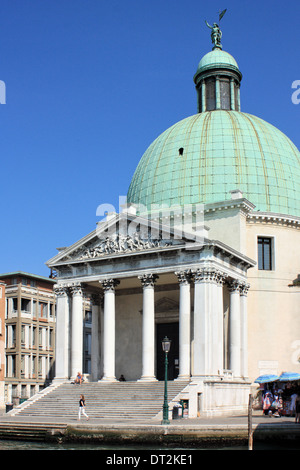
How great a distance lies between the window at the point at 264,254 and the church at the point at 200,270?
0.08 m

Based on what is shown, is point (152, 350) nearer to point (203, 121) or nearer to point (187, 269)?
point (187, 269)

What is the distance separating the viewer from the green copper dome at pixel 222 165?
141 feet

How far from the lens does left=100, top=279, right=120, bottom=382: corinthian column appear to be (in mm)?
37884

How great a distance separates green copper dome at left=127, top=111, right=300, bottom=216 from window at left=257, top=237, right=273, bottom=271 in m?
2.12

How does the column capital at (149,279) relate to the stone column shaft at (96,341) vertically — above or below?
above

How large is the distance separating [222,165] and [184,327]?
12.9 meters

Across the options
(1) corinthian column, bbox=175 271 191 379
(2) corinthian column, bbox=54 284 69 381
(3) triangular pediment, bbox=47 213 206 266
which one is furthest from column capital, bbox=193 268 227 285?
(2) corinthian column, bbox=54 284 69 381

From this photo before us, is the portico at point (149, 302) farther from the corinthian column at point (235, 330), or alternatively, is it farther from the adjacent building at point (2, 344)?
the adjacent building at point (2, 344)

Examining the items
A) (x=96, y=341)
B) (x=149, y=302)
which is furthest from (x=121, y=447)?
(x=96, y=341)

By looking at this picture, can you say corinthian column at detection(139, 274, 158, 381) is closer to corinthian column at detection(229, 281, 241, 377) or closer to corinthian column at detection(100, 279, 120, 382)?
corinthian column at detection(100, 279, 120, 382)

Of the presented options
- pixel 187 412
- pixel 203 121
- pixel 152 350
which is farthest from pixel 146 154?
pixel 187 412

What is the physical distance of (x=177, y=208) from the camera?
140ft

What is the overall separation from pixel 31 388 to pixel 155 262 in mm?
27578

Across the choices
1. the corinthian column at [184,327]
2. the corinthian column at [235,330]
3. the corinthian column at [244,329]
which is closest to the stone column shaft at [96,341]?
the corinthian column at [184,327]
